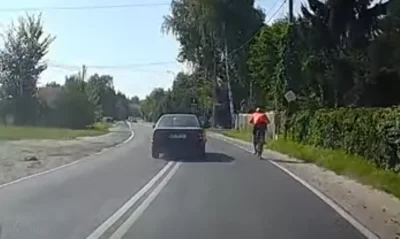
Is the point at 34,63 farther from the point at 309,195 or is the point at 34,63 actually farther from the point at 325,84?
the point at 309,195

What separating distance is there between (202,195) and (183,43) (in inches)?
2288

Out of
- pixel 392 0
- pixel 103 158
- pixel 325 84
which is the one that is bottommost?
pixel 103 158

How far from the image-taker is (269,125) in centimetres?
4578

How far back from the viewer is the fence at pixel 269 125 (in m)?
43.1

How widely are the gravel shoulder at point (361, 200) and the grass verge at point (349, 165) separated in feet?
0.80

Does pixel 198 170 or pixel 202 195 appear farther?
pixel 198 170

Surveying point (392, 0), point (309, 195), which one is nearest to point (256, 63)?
point (392, 0)

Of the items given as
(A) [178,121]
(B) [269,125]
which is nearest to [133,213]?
(A) [178,121]

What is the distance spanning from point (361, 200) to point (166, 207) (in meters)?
3.94

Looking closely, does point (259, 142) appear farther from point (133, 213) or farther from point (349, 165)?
point (133, 213)

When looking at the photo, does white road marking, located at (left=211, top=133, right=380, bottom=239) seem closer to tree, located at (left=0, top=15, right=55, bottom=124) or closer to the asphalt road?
the asphalt road

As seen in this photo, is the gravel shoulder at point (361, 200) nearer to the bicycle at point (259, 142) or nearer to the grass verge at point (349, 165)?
the grass verge at point (349, 165)

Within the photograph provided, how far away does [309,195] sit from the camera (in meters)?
15.3

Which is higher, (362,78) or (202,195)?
(362,78)
